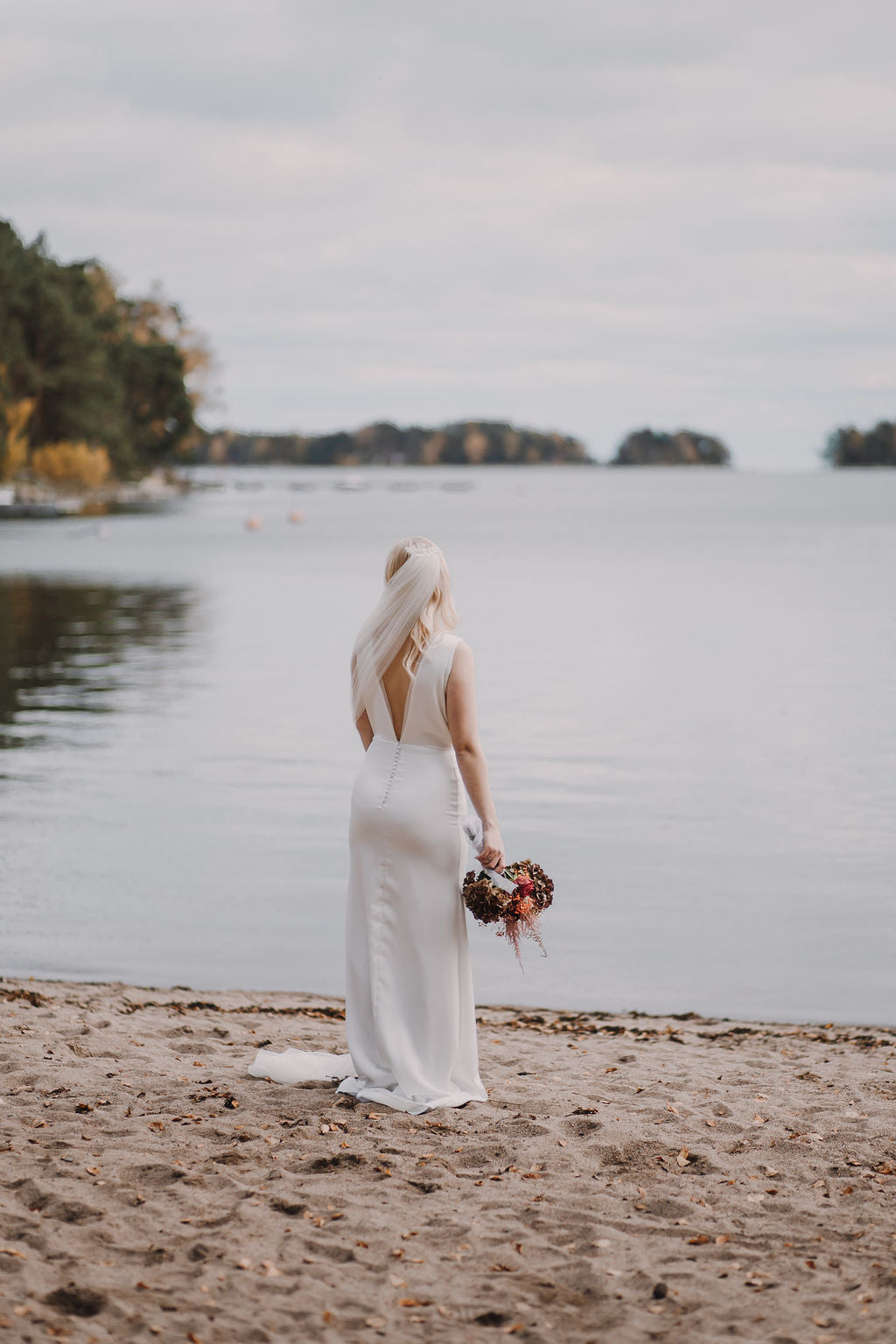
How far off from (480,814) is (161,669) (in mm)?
17326

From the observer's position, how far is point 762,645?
28047mm

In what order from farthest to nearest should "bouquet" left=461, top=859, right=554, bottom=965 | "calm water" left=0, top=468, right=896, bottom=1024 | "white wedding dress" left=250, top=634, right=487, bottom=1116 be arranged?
1. "calm water" left=0, top=468, right=896, bottom=1024
2. "white wedding dress" left=250, top=634, right=487, bottom=1116
3. "bouquet" left=461, top=859, right=554, bottom=965

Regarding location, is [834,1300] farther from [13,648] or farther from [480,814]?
[13,648]

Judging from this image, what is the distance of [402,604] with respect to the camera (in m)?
→ 5.42

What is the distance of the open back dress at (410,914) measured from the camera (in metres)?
5.57

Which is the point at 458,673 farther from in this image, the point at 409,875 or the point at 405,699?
the point at 409,875

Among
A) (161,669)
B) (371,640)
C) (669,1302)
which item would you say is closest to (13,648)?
(161,669)

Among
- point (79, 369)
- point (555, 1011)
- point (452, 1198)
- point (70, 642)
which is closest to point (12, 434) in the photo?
point (79, 369)

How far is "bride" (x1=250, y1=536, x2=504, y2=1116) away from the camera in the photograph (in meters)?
5.51

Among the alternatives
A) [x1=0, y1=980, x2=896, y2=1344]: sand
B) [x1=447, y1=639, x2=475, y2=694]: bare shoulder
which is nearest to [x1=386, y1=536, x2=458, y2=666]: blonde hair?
[x1=447, y1=639, x2=475, y2=694]: bare shoulder

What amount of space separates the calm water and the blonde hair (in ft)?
10.8

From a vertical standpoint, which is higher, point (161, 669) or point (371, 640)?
point (371, 640)

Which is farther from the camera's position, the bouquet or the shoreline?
the shoreline

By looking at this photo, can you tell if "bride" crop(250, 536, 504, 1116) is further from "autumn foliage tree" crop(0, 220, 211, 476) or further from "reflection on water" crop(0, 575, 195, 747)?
"autumn foliage tree" crop(0, 220, 211, 476)
